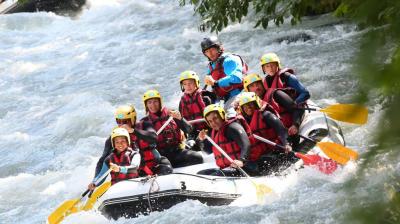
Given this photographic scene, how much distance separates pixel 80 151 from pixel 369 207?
9624 mm

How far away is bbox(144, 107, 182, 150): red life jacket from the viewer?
7.09m

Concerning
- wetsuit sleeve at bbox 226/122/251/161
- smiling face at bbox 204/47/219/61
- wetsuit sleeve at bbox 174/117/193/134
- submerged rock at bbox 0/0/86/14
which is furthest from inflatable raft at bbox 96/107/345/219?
submerged rock at bbox 0/0/86/14

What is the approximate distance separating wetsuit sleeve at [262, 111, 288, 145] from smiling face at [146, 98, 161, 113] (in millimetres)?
1226

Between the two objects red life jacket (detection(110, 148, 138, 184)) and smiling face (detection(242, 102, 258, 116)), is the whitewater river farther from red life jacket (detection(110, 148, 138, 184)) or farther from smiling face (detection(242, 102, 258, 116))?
smiling face (detection(242, 102, 258, 116))

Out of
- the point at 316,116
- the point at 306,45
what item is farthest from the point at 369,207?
the point at 306,45

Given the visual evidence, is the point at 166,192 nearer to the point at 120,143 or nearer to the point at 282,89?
the point at 120,143

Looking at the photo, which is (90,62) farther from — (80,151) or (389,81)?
(389,81)

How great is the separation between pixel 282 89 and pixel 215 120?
109cm

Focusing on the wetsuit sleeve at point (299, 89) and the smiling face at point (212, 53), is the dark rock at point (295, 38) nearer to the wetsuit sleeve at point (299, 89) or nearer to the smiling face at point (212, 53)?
the smiling face at point (212, 53)

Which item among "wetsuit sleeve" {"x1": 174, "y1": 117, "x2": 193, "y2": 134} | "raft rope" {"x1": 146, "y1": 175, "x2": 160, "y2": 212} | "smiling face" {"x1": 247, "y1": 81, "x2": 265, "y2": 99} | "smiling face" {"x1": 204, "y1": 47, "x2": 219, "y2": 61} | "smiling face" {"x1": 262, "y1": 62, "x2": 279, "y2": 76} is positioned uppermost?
"smiling face" {"x1": 204, "y1": 47, "x2": 219, "y2": 61}

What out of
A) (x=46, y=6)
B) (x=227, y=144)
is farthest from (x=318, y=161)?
(x=46, y=6)

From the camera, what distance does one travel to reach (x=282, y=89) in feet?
23.7

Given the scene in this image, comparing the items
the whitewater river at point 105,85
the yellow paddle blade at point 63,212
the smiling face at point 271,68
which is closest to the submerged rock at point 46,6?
the whitewater river at point 105,85

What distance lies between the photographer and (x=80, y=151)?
1011 cm
